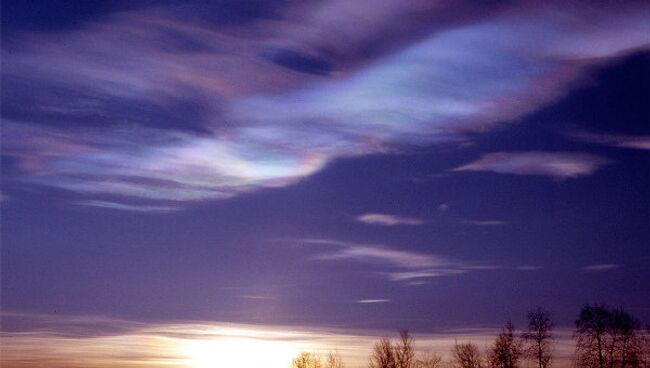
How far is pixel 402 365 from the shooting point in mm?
115250

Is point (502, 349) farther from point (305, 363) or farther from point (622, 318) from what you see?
point (305, 363)

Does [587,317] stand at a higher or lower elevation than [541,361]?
higher

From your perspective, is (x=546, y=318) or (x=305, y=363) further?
(x=305, y=363)

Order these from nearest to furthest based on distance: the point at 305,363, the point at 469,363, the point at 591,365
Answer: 1. the point at 591,365
2. the point at 469,363
3. the point at 305,363

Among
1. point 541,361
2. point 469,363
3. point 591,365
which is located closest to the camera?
point 591,365

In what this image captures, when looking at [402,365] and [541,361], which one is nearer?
[541,361]

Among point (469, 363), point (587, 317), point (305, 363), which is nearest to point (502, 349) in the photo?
point (469, 363)

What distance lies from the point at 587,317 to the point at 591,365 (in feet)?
23.3

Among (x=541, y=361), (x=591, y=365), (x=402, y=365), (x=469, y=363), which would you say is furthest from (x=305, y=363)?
(x=591, y=365)

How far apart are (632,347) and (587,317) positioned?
7.19 m

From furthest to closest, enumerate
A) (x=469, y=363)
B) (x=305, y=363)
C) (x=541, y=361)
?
(x=305, y=363) < (x=469, y=363) < (x=541, y=361)

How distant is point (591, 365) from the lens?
95.5 m

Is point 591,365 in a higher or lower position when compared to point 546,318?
lower

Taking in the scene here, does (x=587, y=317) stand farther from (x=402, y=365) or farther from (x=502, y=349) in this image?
(x=402, y=365)
